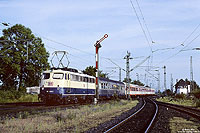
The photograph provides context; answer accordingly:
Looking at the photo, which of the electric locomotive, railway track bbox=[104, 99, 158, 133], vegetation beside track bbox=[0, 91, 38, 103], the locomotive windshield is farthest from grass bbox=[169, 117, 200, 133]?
vegetation beside track bbox=[0, 91, 38, 103]

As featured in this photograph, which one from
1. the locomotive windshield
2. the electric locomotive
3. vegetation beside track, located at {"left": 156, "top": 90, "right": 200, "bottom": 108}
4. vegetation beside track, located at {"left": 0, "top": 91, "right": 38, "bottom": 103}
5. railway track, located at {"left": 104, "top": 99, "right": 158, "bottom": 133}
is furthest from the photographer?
vegetation beside track, located at {"left": 156, "top": 90, "right": 200, "bottom": 108}

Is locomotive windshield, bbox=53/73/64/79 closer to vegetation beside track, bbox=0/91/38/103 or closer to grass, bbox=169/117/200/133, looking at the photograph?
vegetation beside track, bbox=0/91/38/103

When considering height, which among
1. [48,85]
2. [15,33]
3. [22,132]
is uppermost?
[15,33]

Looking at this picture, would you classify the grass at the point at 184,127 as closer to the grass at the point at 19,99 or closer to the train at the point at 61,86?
the train at the point at 61,86

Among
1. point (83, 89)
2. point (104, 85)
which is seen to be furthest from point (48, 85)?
point (104, 85)

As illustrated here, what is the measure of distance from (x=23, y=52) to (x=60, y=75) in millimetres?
23833

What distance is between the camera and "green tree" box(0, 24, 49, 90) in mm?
43062

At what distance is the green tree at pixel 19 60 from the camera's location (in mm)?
43062

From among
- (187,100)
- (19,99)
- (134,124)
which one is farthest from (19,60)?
(134,124)

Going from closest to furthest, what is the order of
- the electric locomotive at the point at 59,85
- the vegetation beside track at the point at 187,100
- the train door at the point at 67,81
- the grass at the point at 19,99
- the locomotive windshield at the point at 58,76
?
the electric locomotive at the point at 59,85 → the locomotive windshield at the point at 58,76 → the train door at the point at 67,81 → the grass at the point at 19,99 → the vegetation beside track at the point at 187,100

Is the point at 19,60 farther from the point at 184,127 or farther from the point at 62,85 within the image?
the point at 184,127

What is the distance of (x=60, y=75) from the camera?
24172 mm

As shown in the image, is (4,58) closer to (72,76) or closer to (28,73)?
(28,73)

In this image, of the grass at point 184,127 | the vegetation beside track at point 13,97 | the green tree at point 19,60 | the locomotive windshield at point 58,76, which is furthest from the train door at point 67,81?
the green tree at point 19,60
